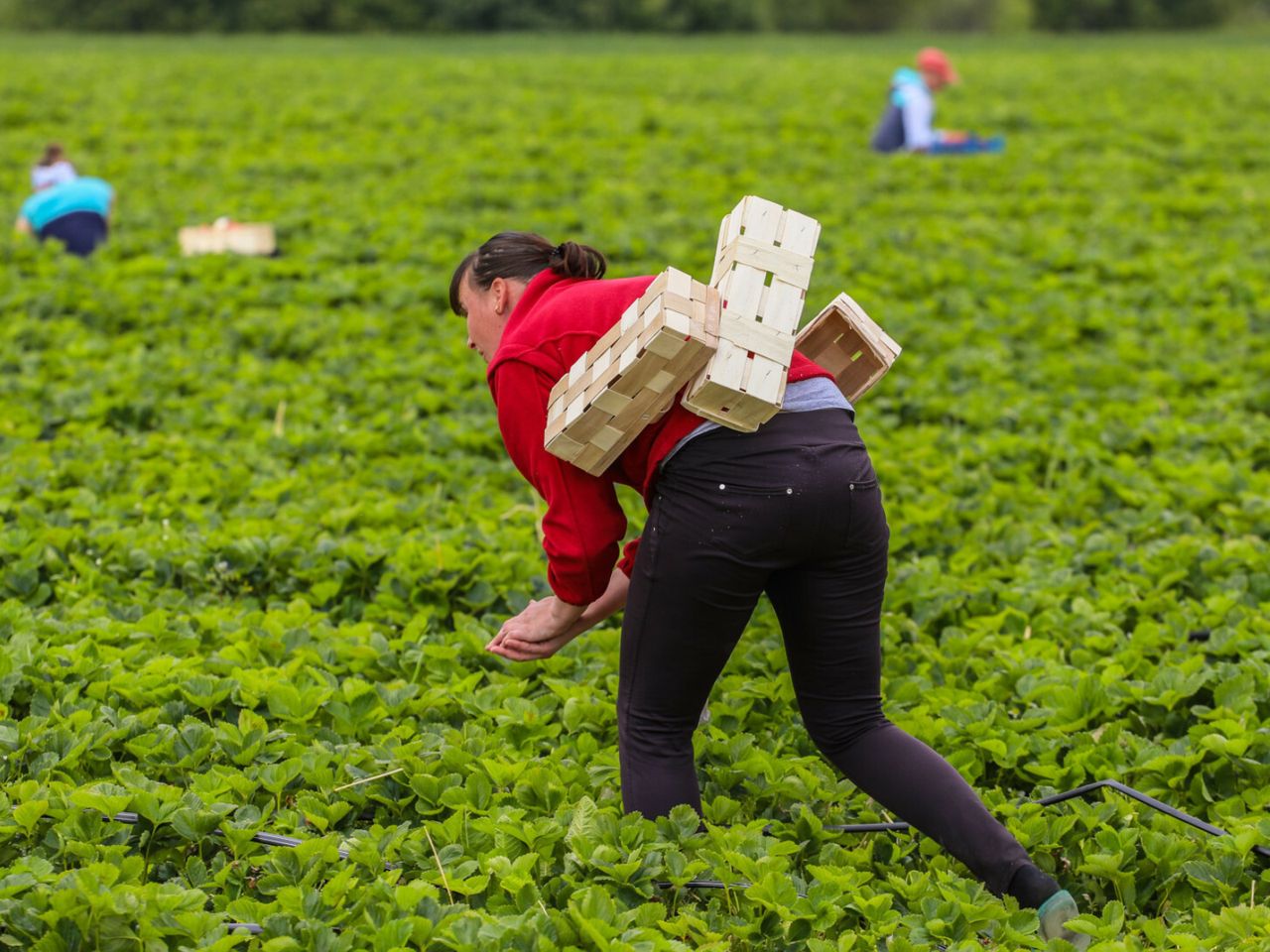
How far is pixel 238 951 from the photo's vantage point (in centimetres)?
287

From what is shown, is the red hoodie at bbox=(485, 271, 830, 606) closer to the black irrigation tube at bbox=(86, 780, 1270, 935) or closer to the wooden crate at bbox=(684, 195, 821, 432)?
the wooden crate at bbox=(684, 195, 821, 432)

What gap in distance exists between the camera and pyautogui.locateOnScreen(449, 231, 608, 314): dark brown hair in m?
3.15

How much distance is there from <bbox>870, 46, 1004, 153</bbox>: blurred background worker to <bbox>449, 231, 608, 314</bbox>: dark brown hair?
11.2 m

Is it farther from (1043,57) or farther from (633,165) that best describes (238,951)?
(1043,57)

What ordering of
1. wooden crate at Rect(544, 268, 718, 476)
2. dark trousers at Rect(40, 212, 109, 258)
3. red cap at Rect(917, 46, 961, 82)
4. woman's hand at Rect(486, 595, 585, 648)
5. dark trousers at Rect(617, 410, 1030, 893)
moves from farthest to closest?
red cap at Rect(917, 46, 961, 82)
dark trousers at Rect(40, 212, 109, 258)
woman's hand at Rect(486, 595, 585, 648)
dark trousers at Rect(617, 410, 1030, 893)
wooden crate at Rect(544, 268, 718, 476)

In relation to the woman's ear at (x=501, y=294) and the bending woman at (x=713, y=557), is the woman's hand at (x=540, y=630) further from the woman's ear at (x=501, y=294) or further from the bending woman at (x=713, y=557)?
the woman's ear at (x=501, y=294)

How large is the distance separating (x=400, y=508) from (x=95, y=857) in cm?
272

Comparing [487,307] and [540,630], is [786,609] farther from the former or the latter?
[487,307]

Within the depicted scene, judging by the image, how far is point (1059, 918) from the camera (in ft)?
9.48

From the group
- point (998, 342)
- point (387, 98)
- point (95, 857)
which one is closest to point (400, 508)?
point (95, 857)

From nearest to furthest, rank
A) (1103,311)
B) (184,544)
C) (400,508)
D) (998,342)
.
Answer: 1. (184,544)
2. (400,508)
3. (998,342)
4. (1103,311)

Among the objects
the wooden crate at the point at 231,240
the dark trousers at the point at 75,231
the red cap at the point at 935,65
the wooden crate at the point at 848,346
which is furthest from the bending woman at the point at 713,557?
the red cap at the point at 935,65

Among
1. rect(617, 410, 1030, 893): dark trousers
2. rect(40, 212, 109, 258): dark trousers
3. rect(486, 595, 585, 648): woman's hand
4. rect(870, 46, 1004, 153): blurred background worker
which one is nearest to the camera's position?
rect(617, 410, 1030, 893): dark trousers

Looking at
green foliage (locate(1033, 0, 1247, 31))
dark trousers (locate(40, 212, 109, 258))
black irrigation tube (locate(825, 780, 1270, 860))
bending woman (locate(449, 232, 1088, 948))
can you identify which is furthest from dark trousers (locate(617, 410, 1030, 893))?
green foliage (locate(1033, 0, 1247, 31))
